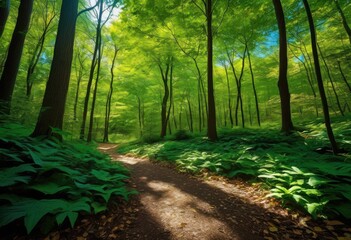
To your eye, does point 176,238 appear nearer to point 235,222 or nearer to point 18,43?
point 235,222

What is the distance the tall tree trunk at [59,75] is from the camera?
4.64 meters

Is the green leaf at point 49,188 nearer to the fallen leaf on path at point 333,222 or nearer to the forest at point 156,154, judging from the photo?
the forest at point 156,154

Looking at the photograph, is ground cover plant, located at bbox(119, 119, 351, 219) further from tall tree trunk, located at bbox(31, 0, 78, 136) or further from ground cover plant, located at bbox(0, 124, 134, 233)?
tall tree trunk, located at bbox(31, 0, 78, 136)

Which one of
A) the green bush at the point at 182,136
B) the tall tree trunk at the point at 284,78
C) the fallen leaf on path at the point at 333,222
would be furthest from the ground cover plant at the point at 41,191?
the green bush at the point at 182,136

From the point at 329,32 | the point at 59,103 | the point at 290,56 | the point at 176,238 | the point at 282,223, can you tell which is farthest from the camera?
the point at 290,56

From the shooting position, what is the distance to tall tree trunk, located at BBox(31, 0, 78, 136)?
4.64 meters

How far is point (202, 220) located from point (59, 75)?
507cm

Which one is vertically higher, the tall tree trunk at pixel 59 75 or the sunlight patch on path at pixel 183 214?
the tall tree trunk at pixel 59 75

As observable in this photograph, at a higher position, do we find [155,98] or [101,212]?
[155,98]

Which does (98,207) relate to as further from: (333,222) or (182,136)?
(182,136)

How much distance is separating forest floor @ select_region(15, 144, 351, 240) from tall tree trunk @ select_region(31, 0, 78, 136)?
3.08m

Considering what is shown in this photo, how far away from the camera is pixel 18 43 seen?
231 inches

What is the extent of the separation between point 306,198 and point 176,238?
2.47m

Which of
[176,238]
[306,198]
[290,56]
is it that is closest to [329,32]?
[290,56]
